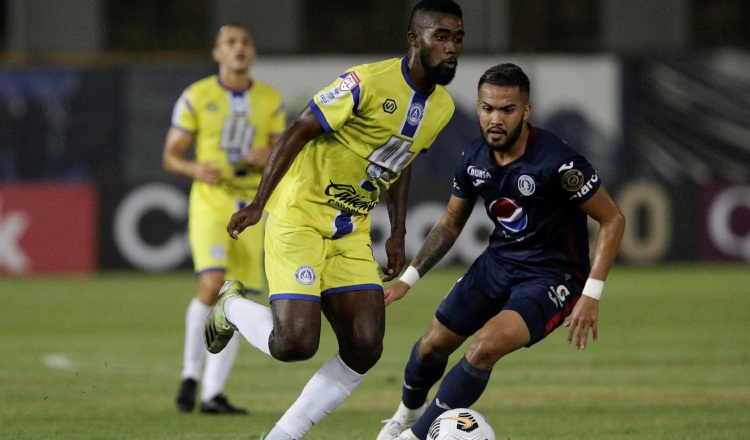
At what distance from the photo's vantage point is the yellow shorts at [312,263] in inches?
248

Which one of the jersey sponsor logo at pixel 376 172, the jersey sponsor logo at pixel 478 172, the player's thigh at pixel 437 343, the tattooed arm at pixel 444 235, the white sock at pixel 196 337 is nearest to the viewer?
the jersey sponsor logo at pixel 376 172

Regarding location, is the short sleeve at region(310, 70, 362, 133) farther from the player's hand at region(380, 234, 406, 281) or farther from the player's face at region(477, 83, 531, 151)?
the player's hand at region(380, 234, 406, 281)

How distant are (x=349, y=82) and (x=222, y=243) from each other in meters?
2.79

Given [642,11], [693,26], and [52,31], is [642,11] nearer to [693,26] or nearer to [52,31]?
[693,26]

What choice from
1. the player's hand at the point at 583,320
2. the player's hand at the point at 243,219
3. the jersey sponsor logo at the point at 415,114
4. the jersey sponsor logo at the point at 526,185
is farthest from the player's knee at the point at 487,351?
the player's hand at the point at 243,219

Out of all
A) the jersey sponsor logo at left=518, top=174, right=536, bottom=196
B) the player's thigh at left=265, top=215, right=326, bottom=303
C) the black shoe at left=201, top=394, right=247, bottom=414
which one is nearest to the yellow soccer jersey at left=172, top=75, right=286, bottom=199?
the black shoe at left=201, top=394, right=247, bottom=414

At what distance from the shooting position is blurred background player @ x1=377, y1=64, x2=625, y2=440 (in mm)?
6266

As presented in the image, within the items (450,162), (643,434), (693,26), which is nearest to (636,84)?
(450,162)

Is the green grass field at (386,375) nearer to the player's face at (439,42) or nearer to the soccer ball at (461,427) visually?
the soccer ball at (461,427)

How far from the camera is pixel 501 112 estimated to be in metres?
6.40

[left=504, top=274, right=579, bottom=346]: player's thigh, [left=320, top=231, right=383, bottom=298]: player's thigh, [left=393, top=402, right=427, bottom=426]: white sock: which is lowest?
[left=393, top=402, right=427, bottom=426]: white sock

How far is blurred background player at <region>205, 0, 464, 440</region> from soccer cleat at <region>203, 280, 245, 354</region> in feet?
0.35

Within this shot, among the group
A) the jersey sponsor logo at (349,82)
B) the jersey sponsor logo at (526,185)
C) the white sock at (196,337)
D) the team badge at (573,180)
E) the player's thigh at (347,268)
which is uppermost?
the jersey sponsor logo at (349,82)

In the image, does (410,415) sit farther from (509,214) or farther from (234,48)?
(234,48)
